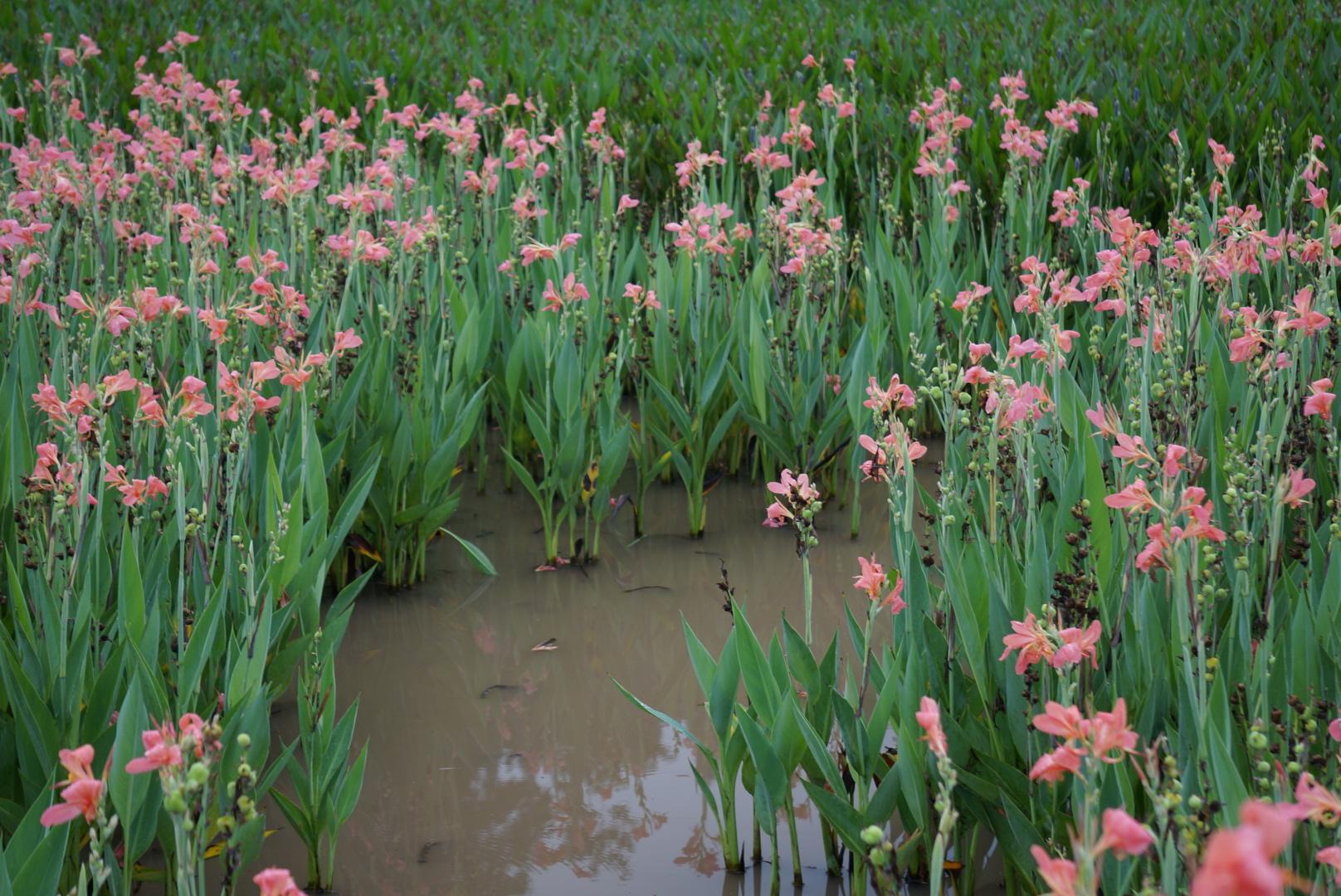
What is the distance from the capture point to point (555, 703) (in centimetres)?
292

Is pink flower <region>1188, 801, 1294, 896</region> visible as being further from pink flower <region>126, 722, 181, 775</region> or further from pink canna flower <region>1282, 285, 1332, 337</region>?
pink canna flower <region>1282, 285, 1332, 337</region>

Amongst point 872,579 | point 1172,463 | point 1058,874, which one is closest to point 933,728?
point 1058,874

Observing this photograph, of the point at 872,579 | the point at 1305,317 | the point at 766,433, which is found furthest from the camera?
the point at 766,433

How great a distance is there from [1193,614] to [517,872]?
127cm

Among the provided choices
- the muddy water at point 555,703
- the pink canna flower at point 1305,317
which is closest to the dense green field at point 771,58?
the muddy water at point 555,703

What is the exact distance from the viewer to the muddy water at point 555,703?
92.9 inches

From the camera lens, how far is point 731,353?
13.5 feet

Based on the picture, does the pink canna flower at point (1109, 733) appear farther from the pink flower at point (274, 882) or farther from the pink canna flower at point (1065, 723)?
the pink flower at point (274, 882)

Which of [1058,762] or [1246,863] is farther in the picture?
[1058,762]

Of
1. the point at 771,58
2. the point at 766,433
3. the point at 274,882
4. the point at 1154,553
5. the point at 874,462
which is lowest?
the point at 274,882

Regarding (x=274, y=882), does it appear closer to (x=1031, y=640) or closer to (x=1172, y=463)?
(x=1031, y=640)

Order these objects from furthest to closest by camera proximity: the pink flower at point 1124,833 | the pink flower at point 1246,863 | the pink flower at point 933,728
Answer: the pink flower at point 933,728, the pink flower at point 1124,833, the pink flower at point 1246,863

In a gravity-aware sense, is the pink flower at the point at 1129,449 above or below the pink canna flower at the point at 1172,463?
above

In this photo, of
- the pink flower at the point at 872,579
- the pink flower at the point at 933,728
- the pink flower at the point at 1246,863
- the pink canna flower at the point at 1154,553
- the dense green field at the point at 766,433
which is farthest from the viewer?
the pink flower at the point at 872,579
